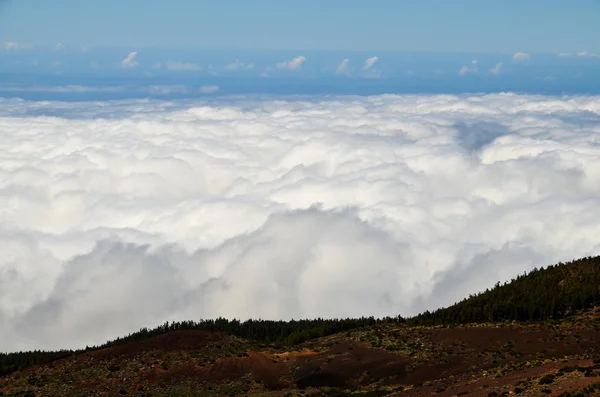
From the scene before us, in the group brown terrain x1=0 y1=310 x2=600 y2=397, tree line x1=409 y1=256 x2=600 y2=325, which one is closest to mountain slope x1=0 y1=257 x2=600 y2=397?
brown terrain x1=0 y1=310 x2=600 y2=397

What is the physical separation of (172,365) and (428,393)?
92.9 ft

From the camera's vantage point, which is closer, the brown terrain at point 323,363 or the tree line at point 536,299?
the brown terrain at point 323,363

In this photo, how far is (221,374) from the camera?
6731 centimetres

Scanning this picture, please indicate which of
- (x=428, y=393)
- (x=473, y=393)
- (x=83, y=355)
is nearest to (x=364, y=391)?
(x=428, y=393)

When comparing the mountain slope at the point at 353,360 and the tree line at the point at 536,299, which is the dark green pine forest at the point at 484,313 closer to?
the tree line at the point at 536,299

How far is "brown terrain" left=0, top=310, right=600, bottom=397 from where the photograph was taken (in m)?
61.7

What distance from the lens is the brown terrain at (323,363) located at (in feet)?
202

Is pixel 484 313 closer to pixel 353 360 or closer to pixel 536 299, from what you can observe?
pixel 536 299

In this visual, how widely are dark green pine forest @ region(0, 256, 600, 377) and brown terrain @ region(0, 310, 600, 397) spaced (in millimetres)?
4912

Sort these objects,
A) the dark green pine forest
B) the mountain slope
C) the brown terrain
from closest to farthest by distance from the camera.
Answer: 1. the mountain slope
2. the brown terrain
3. the dark green pine forest

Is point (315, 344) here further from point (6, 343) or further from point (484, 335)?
point (6, 343)

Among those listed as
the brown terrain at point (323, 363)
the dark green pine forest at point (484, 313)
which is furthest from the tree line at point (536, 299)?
the brown terrain at point (323, 363)

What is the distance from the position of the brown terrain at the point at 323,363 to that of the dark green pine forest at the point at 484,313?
4912 mm

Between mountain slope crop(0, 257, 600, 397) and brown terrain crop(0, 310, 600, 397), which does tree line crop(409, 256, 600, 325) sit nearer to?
mountain slope crop(0, 257, 600, 397)
